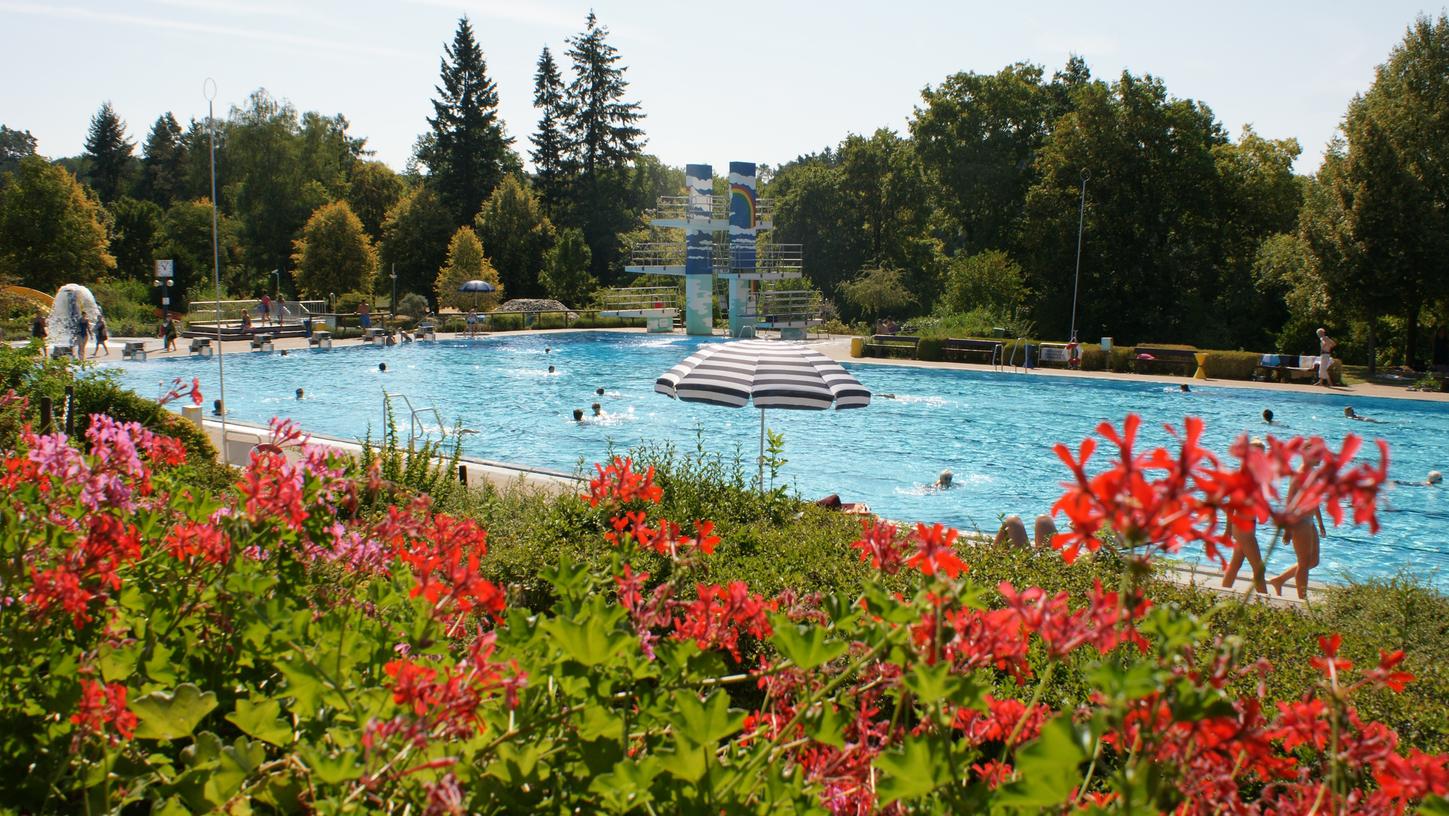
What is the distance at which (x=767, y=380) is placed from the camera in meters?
9.36

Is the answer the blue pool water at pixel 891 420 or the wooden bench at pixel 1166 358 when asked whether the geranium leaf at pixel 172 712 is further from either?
the wooden bench at pixel 1166 358

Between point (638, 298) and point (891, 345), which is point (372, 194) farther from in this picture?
point (891, 345)

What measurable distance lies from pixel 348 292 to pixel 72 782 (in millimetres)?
43197

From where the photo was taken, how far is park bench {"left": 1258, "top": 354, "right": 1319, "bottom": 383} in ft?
74.0

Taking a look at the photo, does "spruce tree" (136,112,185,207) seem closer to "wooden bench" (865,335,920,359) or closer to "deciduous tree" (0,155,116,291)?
"deciduous tree" (0,155,116,291)

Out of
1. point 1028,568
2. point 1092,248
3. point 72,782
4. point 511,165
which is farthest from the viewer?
point 511,165

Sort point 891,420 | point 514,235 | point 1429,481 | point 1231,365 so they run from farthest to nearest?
point 514,235 → point 1231,365 → point 891,420 → point 1429,481

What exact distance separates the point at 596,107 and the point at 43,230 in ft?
95.7

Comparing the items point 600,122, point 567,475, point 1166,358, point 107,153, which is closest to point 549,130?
point 600,122

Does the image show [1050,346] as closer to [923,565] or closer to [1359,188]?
[1359,188]

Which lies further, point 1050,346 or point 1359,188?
point 1050,346

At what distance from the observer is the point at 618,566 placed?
6.82ft

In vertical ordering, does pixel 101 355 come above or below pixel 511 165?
below

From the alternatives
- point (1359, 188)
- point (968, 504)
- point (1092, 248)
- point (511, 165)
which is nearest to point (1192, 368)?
point (1359, 188)
